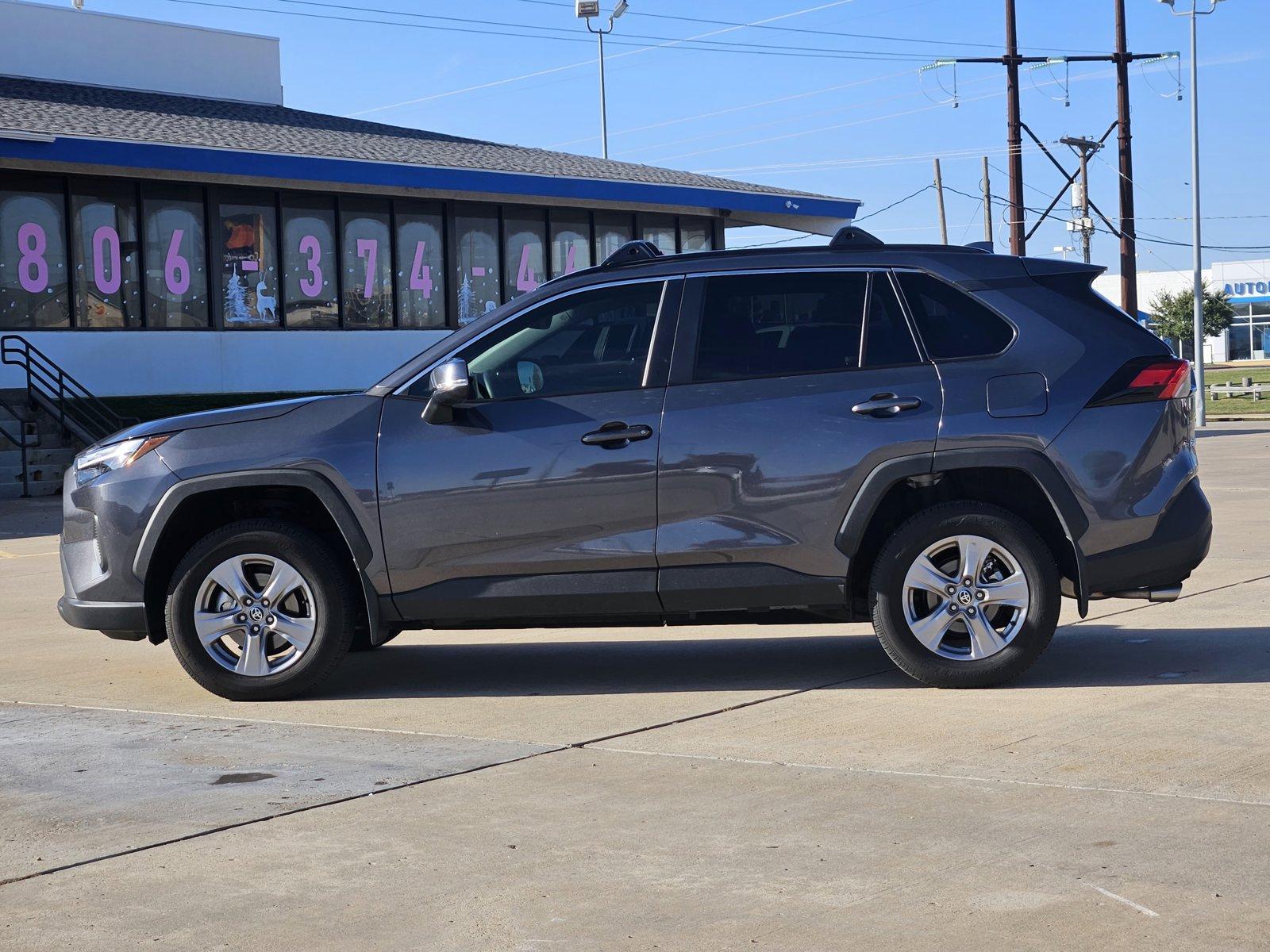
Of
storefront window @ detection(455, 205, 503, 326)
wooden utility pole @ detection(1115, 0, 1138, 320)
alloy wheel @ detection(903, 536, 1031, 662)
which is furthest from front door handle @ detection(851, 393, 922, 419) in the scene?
wooden utility pole @ detection(1115, 0, 1138, 320)

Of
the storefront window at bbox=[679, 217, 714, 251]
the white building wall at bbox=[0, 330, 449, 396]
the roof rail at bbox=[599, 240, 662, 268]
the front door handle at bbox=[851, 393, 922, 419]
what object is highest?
the storefront window at bbox=[679, 217, 714, 251]

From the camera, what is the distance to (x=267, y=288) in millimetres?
27562

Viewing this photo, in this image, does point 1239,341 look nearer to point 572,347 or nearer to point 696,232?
point 696,232

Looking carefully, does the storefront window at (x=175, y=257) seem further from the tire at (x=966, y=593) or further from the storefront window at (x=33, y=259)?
the tire at (x=966, y=593)

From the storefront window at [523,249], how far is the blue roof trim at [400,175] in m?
1.44

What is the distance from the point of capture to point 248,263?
27.2 meters

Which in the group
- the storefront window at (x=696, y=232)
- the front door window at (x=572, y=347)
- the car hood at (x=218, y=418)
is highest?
the storefront window at (x=696, y=232)

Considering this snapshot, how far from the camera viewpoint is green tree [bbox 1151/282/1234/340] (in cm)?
8738

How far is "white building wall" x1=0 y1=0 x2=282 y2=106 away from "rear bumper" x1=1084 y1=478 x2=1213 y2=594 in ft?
88.4

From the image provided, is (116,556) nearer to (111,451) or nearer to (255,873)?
(111,451)

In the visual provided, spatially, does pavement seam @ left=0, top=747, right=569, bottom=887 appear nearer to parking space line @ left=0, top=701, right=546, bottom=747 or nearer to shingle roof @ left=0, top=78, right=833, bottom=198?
parking space line @ left=0, top=701, right=546, bottom=747

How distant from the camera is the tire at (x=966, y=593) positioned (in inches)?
270

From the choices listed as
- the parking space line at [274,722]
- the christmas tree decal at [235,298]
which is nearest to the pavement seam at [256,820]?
the parking space line at [274,722]

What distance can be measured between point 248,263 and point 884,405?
21.9 meters
